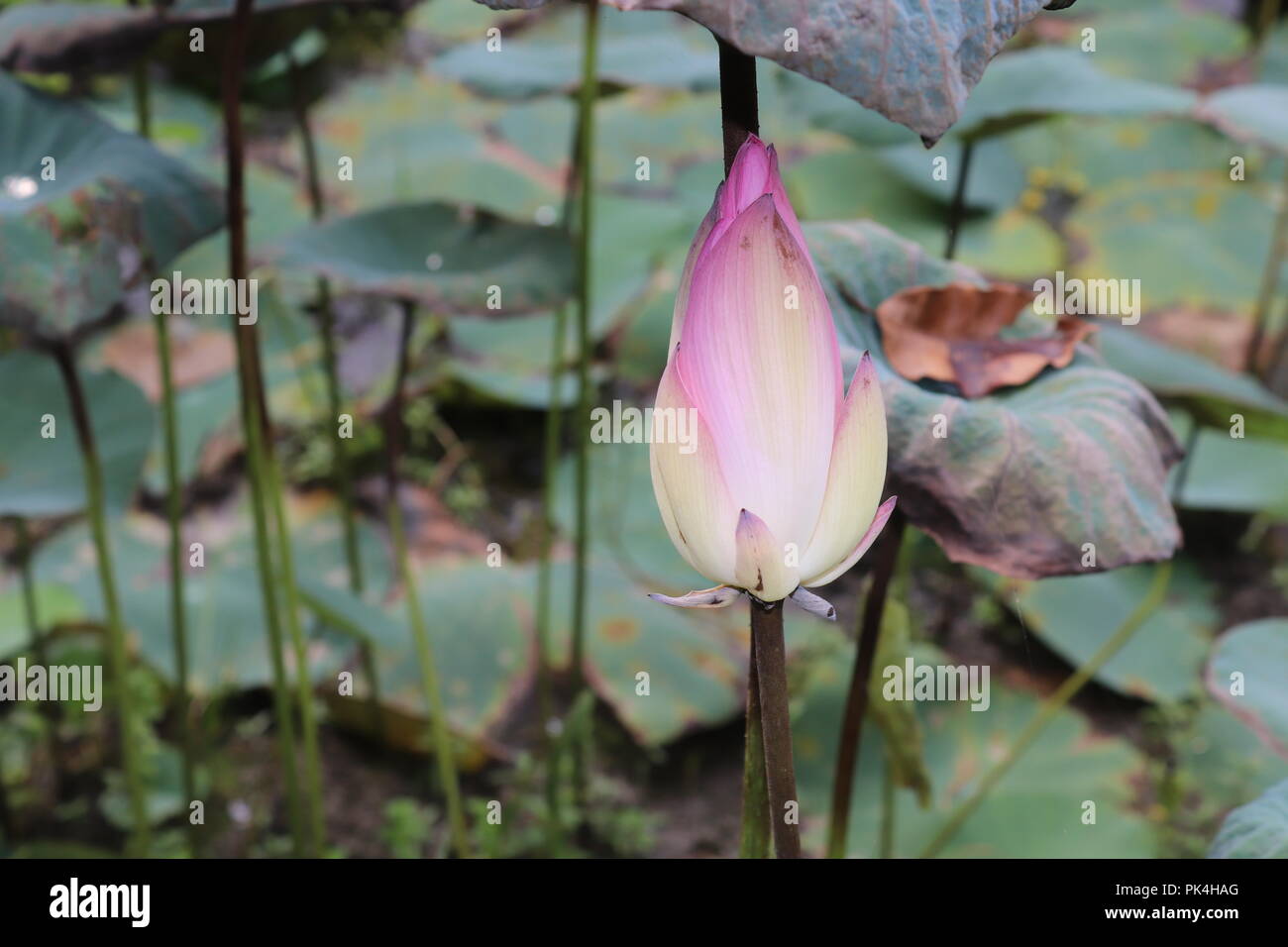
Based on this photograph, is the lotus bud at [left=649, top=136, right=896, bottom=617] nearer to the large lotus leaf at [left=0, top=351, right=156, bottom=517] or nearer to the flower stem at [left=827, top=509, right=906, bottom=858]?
the flower stem at [left=827, top=509, right=906, bottom=858]

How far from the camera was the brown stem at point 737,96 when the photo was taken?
1.36ft

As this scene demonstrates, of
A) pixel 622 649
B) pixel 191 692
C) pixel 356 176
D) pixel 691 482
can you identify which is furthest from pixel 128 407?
pixel 356 176

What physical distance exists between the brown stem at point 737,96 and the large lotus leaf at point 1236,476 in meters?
1.43

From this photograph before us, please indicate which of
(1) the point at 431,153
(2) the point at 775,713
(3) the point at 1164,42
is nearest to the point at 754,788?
(2) the point at 775,713

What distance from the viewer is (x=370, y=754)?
152 cm

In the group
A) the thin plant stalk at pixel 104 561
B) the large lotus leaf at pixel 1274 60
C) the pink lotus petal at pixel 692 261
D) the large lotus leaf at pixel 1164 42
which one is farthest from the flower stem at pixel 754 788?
the large lotus leaf at pixel 1274 60

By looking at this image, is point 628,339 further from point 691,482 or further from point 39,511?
point 691,482

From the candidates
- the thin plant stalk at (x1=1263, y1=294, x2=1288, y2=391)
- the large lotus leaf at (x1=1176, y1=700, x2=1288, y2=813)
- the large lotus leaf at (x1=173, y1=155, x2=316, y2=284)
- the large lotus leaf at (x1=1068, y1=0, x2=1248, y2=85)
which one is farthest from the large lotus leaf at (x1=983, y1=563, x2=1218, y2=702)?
the large lotus leaf at (x1=1068, y1=0, x2=1248, y2=85)

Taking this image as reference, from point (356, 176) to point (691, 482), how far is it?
7.23 feet

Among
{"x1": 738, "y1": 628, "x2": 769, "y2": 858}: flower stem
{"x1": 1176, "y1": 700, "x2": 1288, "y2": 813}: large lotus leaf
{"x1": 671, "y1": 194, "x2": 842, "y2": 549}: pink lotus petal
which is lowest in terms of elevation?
{"x1": 1176, "y1": 700, "x2": 1288, "y2": 813}: large lotus leaf

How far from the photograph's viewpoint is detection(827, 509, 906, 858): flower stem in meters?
0.76

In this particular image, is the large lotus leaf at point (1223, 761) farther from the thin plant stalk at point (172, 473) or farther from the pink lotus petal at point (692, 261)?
the pink lotus petal at point (692, 261)

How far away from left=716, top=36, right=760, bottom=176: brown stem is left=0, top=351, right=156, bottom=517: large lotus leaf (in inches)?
35.8

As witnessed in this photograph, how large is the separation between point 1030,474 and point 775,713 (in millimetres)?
298
